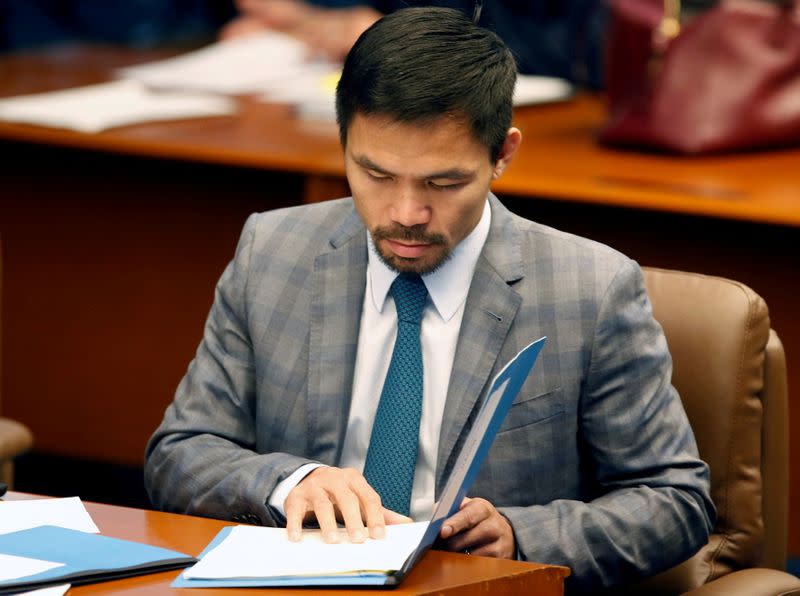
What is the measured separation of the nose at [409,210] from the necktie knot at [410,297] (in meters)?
0.17

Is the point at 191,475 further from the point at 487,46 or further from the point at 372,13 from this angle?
the point at 372,13

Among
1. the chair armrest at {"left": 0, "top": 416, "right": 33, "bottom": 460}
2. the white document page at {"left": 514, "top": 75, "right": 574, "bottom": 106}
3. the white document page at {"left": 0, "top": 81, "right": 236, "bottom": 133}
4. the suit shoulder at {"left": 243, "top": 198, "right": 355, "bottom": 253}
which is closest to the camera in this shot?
the suit shoulder at {"left": 243, "top": 198, "right": 355, "bottom": 253}

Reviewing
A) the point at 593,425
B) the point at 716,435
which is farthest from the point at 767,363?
the point at 593,425

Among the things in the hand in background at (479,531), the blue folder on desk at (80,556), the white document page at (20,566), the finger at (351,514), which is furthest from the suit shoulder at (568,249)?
the white document page at (20,566)

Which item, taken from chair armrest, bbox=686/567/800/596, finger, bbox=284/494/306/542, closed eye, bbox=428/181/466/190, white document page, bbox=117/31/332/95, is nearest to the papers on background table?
white document page, bbox=117/31/332/95

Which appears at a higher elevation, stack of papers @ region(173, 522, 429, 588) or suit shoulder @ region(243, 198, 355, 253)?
suit shoulder @ region(243, 198, 355, 253)

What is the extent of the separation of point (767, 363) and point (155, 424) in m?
1.91

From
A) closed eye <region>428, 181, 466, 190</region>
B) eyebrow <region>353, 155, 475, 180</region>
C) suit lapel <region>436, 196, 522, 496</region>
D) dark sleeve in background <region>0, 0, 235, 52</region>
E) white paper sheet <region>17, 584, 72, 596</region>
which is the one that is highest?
dark sleeve in background <region>0, 0, 235, 52</region>

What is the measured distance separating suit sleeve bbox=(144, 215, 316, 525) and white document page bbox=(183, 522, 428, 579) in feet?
0.68

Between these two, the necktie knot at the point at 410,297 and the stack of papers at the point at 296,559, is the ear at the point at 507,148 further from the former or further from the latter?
the stack of papers at the point at 296,559

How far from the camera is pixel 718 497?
79.0 inches

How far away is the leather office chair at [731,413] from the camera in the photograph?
199cm

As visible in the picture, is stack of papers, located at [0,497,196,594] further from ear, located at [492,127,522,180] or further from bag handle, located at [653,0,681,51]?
bag handle, located at [653,0,681,51]

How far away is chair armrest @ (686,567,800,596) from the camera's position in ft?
6.00
